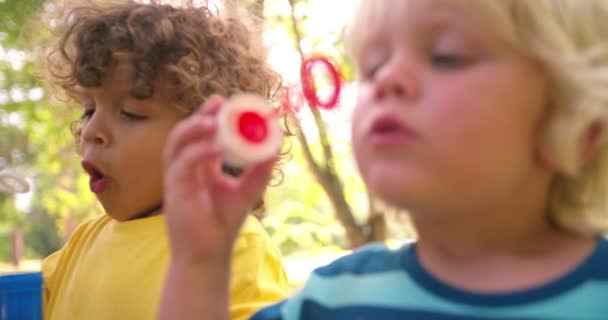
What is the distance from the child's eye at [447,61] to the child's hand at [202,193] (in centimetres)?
26

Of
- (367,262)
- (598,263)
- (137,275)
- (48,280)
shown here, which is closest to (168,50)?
(137,275)

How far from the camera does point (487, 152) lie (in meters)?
0.74

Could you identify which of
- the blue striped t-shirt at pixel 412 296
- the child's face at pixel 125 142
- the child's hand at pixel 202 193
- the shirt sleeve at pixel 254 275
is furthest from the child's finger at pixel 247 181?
the child's face at pixel 125 142

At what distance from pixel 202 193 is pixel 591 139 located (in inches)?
19.2

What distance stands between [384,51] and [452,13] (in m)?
0.10

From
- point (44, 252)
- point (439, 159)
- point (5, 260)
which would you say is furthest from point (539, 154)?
point (44, 252)

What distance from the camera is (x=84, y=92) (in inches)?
58.7

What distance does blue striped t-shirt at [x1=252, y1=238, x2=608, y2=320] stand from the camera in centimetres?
76

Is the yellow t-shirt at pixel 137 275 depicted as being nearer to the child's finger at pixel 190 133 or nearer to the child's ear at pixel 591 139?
the child's finger at pixel 190 133

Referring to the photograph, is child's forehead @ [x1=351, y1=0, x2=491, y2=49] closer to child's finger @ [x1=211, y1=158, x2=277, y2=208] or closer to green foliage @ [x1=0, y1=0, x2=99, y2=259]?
child's finger @ [x1=211, y1=158, x2=277, y2=208]

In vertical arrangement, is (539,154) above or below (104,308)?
above

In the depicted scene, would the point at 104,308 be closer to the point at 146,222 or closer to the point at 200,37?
the point at 146,222

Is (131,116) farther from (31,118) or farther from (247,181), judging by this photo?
(31,118)

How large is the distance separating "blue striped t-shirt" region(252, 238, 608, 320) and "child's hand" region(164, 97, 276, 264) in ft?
0.46
